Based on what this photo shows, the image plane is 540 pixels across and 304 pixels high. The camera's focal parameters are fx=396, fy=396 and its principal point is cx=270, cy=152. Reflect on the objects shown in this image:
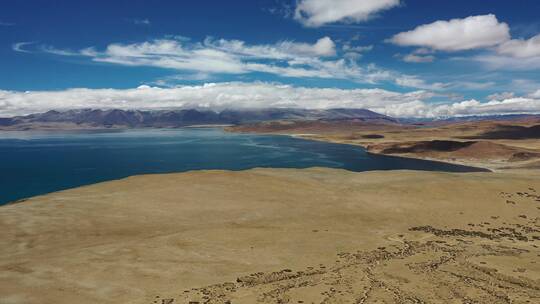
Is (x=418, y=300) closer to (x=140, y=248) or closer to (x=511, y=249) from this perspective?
(x=511, y=249)

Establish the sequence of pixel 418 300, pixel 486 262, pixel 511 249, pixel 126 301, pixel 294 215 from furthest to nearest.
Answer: pixel 294 215 → pixel 511 249 → pixel 486 262 → pixel 418 300 → pixel 126 301

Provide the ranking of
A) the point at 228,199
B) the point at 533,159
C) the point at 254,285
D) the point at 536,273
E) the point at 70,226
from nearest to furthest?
the point at 254,285 → the point at 536,273 → the point at 70,226 → the point at 228,199 → the point at 533,159

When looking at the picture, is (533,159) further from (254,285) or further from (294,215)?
(254,285)

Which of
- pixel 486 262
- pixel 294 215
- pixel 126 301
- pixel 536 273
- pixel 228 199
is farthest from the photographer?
pixel 228 199

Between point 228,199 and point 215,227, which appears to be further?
point 228,199

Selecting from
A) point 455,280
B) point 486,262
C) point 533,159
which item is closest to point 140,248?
point 455,280

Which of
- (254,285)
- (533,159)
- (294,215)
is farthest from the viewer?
(533,159)

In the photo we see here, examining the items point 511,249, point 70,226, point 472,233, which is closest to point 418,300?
point 511,249
